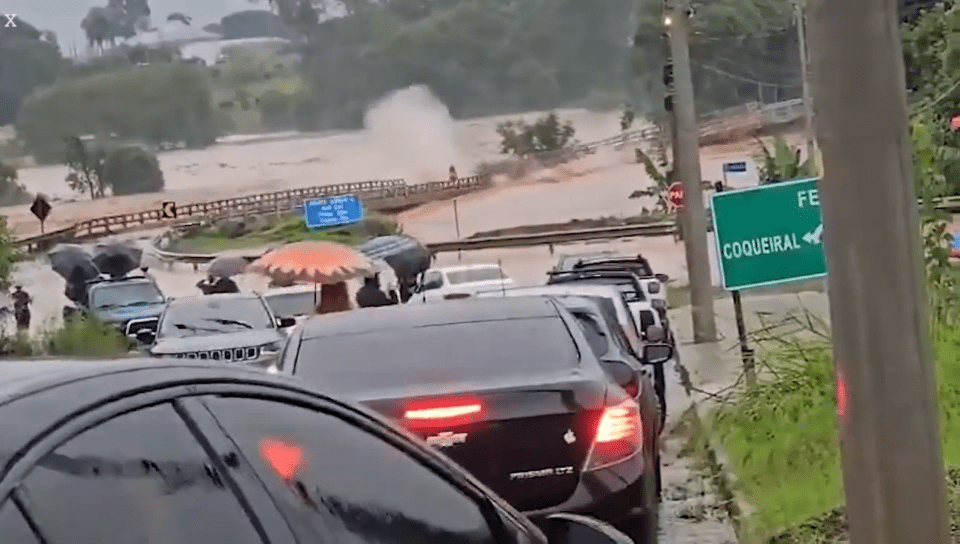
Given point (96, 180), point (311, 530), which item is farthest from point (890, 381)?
point (96, 180)

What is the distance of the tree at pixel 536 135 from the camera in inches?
2213

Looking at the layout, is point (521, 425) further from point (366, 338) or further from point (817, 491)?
point (817, 491)

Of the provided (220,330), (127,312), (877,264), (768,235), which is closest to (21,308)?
(127,312)

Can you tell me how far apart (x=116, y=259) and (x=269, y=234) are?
7.61m

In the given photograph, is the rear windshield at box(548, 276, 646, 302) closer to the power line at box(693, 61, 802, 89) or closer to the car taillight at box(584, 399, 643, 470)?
the car taillight at box(584, 399, 643, 470)

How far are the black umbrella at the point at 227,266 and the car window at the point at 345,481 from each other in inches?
1542

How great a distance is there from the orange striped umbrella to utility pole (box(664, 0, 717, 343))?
8.49 metres

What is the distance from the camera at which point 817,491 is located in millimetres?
8508

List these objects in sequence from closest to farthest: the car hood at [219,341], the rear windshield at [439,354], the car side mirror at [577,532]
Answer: the car side mirror at [577,532]
the rear windshield at [439,354]
the car hood at [219,341]

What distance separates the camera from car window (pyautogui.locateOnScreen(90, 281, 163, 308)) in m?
29.8

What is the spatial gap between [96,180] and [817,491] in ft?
156

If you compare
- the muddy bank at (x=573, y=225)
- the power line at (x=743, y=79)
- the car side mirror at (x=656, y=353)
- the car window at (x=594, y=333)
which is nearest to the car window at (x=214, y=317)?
the car side mirror at (x=656, y=353)

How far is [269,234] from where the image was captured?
5159 cm

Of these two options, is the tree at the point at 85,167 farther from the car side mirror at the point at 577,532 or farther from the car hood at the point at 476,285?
the car side mirror at the point at 577,532
